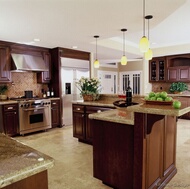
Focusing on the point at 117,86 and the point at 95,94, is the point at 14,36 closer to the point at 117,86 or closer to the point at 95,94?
the point at 95,94

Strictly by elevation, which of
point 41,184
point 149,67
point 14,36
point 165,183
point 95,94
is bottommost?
point 165,183

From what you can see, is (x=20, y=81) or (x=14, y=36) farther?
(x=20, y=81)

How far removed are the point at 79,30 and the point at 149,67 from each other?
418cm

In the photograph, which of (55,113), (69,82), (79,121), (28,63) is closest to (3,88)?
(28,63)

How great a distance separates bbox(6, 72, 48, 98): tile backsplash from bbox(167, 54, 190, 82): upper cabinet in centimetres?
462

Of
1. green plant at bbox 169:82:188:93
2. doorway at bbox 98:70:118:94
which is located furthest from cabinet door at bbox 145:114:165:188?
doorway at bbox 98:70:118:94

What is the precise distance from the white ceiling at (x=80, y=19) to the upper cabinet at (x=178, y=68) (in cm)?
163

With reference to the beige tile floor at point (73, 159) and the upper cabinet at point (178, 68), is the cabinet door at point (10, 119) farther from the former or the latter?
the upper cabinet at point (178, 68)

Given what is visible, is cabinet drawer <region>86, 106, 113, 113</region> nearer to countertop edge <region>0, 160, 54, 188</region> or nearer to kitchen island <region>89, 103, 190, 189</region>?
kitchen island <region>89, 103, 190, 189</region>

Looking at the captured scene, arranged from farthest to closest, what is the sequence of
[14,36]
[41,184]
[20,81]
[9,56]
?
[20,81], [9,56], [14,36], [41,184]

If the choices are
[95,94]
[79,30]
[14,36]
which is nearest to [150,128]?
[95,94]

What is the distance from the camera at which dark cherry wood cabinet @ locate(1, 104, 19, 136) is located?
14.2 ft

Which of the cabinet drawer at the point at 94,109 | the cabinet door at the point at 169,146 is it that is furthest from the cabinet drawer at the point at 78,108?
the cabinet door at the point at 169,146

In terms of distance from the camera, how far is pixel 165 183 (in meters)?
2.34
